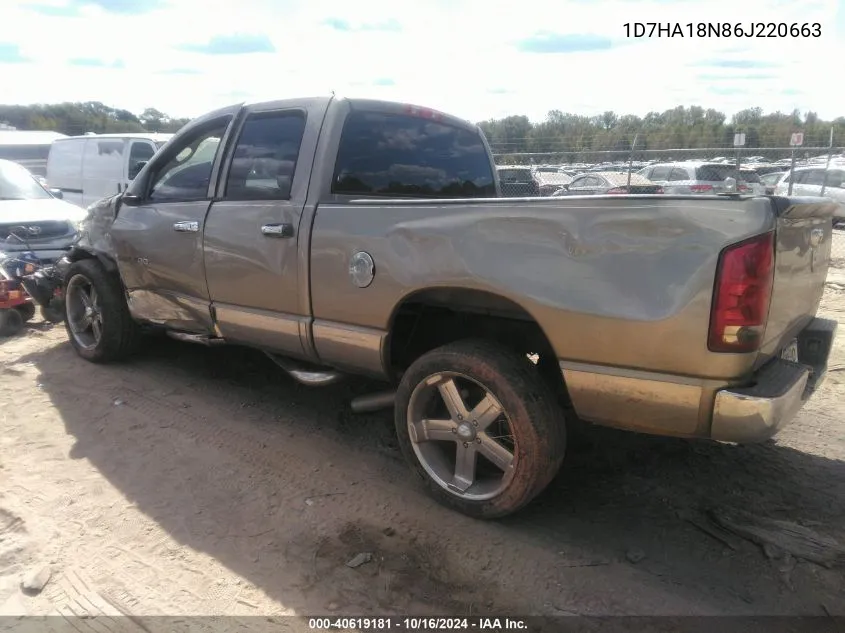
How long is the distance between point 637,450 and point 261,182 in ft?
9.07

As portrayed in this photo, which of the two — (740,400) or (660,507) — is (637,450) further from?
(740,400)

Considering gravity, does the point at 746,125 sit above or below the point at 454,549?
above

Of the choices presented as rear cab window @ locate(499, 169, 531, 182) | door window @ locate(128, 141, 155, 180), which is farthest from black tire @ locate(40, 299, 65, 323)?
rear cab window @ locate(499, 169, 531, 182)

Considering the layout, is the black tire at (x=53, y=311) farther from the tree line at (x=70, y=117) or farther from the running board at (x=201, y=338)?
the tree line at (x=70, y=117)

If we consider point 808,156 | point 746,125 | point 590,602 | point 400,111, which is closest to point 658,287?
point 590,602

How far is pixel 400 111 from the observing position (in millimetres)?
4082

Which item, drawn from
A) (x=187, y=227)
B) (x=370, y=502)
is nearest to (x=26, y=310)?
(x=187, y=227)

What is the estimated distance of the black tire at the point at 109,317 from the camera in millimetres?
5207

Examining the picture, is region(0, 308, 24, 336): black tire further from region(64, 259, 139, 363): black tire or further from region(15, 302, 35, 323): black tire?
region(64, 259, 139, 363): black tire

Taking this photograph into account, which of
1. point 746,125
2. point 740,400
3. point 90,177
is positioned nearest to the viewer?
point 740,400

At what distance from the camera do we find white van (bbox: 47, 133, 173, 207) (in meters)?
11.3

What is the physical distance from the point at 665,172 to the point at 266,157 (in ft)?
43.9

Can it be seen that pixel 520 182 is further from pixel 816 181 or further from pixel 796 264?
pixel 796 264

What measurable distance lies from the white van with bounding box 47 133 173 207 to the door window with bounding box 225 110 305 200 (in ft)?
24.6
